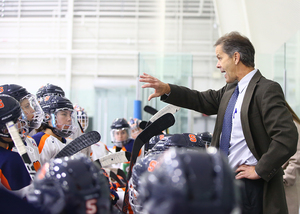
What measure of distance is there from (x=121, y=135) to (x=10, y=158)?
8.05 feet

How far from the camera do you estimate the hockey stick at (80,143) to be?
50.2 inches

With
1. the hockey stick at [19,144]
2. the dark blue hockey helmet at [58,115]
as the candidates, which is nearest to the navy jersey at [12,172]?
the hockey stick at [19,144]

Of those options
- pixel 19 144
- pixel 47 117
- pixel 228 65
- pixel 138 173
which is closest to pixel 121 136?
pixel 47 117

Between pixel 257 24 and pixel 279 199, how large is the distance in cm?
357

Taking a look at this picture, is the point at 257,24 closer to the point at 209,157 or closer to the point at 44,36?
the point at 209,157

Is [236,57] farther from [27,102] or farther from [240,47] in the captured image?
[27,102]

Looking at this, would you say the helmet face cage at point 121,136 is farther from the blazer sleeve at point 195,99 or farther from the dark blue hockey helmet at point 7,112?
the dark blue hockey helmet at point 7,112

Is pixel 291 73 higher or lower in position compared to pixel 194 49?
lower

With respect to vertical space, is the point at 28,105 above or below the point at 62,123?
above

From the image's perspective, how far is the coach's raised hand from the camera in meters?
1.53

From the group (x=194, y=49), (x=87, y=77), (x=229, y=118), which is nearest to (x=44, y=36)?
(x=87, y=77)

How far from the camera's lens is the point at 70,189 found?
0.53 metres

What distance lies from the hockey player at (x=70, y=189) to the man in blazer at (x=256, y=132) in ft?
2.92

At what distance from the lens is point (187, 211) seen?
450 mm
